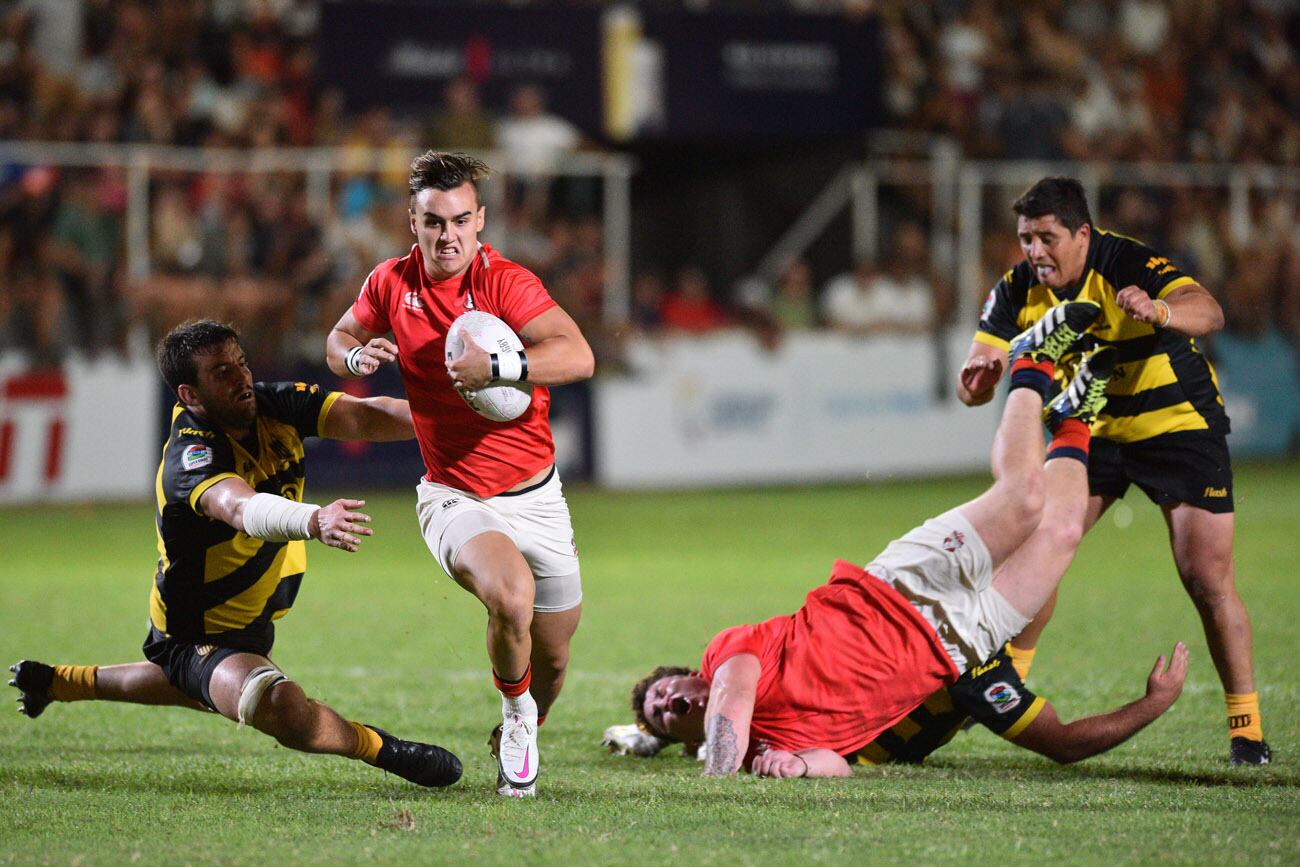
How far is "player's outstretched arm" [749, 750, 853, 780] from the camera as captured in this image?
18.5ft

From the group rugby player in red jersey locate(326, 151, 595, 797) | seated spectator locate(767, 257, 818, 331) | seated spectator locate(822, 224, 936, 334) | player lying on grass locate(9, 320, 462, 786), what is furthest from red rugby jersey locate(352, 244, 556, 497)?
seated spectator locate(822, 224, 936, 334)

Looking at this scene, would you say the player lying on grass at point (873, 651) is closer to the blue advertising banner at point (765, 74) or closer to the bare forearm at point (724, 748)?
the bare forearm at point (724, 748)

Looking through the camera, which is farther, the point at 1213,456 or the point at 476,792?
the point at 1213,456

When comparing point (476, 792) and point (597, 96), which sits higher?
point (597, 96)

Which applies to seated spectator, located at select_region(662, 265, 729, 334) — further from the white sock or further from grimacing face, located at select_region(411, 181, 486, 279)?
the white sock

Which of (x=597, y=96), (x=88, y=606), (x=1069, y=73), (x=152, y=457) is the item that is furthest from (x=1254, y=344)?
(x=88, y=606)

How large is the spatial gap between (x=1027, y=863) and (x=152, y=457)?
1231 centimetres

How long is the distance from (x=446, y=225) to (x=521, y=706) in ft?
5.74

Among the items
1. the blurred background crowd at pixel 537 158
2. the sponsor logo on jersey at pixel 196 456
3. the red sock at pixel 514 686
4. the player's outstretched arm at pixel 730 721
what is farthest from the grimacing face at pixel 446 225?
the blurred background crowd at pixel 537 158

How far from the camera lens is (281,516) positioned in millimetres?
5160

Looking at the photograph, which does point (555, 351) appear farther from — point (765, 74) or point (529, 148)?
point (765, 74)

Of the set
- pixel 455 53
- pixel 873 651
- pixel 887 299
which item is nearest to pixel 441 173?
pixel 873 651

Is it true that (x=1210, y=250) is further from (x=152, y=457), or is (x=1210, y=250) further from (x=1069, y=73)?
(x=152, y=457)

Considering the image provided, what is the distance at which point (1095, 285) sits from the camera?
21.1 ft
